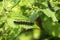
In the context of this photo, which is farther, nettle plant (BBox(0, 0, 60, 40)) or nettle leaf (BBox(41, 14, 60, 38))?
nettle leaf (BBox(41, 14, 60, 38))

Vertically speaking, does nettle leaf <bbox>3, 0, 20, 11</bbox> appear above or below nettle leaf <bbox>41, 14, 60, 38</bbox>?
above

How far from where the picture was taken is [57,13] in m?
1.36

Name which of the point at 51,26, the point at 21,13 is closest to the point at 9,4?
the point at 21,13

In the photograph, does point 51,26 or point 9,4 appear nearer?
point 9,4

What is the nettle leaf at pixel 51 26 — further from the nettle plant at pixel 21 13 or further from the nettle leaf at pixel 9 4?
the nettle leaf at pixel 9 4

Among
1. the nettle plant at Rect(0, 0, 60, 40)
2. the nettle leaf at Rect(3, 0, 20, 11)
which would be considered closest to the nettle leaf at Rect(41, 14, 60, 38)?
the nettle plant at Rect(0, 0, 60, 40)

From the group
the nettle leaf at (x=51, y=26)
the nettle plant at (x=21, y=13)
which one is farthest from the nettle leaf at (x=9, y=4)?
the nettle leaf at (x=51, y=26)

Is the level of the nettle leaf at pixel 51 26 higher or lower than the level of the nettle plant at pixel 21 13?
lower

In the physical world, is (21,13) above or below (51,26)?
above

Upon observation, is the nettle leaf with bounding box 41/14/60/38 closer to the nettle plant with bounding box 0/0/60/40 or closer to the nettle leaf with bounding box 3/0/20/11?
the nettle plant with bounding box 0/0/60/40

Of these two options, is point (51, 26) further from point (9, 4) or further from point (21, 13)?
point (9, 4)

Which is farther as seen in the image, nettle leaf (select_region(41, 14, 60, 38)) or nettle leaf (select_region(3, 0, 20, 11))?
nettle leaf (select_region(41, 14, 60, 38))

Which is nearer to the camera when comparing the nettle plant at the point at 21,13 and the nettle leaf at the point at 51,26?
the nettle plant at the point at 21,13

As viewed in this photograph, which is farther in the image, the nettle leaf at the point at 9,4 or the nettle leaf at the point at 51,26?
the nettle leaf at the point at 51,26
